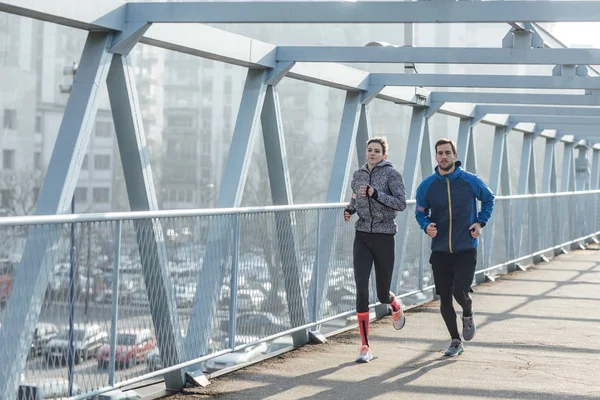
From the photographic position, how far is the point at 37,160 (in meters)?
90.4

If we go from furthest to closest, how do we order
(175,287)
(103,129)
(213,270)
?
1. (103,129)
2. (213,270)
3. (175,287)

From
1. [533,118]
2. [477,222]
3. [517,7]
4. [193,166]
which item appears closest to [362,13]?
[517,7]

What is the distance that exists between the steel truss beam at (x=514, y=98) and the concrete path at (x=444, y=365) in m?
3.31

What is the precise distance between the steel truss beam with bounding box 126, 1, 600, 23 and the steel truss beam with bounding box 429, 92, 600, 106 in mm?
6893

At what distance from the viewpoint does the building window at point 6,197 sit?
84500 millimetres

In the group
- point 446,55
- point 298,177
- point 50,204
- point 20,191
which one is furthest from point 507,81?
point 20,191

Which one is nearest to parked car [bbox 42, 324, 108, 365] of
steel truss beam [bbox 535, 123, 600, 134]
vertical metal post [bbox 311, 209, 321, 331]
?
vertical metal post [bbox 311, 209, 321, 331]

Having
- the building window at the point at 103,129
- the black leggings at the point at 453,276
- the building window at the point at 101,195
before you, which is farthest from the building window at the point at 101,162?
the black leggings at the point at 453,276

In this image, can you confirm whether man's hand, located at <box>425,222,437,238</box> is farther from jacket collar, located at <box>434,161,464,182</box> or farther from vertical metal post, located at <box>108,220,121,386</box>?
vertical metal post, located at <box>108,220,121,386</box>

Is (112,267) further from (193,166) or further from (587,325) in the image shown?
(193,166)

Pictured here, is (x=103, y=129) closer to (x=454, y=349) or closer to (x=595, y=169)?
(x=595, y=169)

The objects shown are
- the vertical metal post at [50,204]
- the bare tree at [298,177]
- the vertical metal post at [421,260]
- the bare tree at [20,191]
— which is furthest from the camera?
the bare tree at [298,177]

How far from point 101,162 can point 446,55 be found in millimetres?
82813

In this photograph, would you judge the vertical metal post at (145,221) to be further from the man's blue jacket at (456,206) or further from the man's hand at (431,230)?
the man's blue jacket at (456,206)
